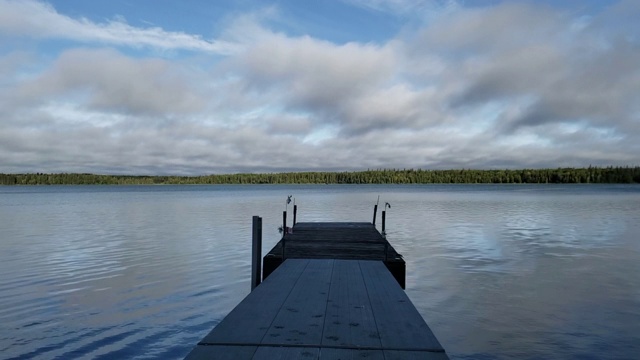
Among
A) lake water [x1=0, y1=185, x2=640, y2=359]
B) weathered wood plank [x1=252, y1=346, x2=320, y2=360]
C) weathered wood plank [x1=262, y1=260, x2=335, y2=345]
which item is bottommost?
lake water [x1=0, y1=185, x2=640, y2=359]

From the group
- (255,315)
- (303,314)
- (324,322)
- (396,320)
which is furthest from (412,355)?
(255,315)

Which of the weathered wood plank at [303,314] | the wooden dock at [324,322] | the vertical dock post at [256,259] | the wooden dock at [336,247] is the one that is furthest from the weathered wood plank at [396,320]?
the vertical dock post at [256,259]

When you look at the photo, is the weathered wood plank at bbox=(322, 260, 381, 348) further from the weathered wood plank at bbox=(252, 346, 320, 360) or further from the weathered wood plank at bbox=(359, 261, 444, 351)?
the weathered wood plank at bbox=(252, 346, 320, 360)

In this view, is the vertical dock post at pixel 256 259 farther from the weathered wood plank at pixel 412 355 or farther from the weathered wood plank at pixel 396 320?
the weathered wood plank at pixel 412 355

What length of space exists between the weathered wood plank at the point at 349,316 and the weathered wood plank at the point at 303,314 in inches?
4.6

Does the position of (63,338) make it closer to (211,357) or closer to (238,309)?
(238,309)

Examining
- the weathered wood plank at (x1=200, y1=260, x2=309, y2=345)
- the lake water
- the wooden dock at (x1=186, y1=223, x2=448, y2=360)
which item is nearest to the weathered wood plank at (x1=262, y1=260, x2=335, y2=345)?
the wooden dock at (x1=186, y1=223, x2=448, y2=360)

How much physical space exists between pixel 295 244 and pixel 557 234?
21.1 meters

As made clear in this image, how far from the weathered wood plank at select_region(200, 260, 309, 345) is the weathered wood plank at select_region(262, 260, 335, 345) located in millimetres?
106

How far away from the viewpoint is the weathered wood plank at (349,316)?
580 centimetres

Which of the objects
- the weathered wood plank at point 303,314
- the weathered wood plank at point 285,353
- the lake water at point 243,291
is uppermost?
the weathered wood plank at point 285,353

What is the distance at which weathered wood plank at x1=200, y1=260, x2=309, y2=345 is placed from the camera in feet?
19.1

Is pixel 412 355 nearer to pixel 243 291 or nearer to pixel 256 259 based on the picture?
pixel 256 259

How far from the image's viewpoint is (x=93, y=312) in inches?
499
